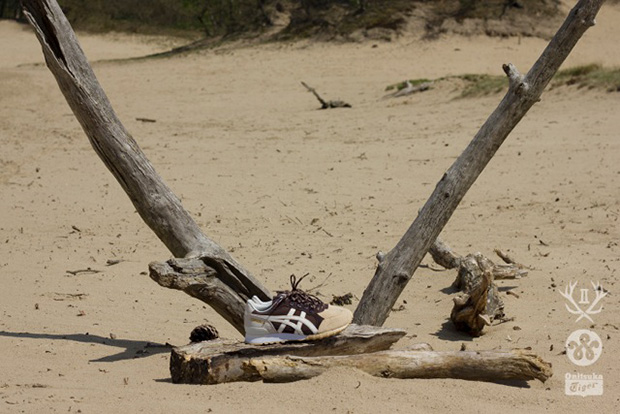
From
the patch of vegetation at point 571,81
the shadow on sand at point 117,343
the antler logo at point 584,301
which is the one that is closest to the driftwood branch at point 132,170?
the shadow on sand at point 117,343

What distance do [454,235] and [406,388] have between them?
4.05 metres

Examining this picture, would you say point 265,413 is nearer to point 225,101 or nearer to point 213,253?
point 213,253

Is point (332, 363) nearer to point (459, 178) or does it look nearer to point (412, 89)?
point (459, 178)

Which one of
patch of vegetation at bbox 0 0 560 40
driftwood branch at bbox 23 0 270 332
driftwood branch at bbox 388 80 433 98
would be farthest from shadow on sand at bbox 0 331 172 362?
patch of vegetation at bbox 0 0 560 40

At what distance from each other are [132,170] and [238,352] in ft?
4.38

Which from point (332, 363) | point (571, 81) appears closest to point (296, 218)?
point (332, 363)

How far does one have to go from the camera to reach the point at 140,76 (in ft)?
62.6

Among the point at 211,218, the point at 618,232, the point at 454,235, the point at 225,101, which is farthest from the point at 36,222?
the point at 225,101

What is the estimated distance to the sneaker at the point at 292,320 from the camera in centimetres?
445

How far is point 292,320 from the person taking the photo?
4.45 m

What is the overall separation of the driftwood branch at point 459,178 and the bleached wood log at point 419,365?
774 millimetres

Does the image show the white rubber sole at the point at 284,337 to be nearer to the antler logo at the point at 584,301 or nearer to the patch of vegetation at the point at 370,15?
the antler logo at the point at 584,301

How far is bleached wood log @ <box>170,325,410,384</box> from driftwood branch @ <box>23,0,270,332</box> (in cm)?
64

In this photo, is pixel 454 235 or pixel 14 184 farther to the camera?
pixel 14 184
